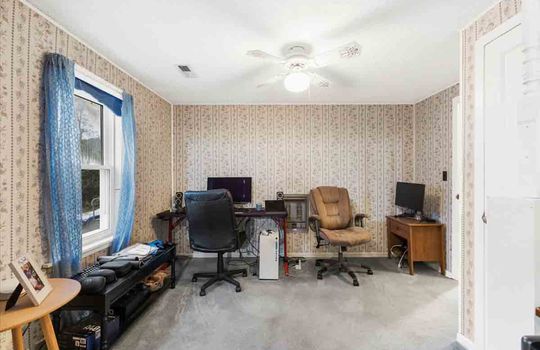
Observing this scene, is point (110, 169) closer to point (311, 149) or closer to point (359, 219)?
point (311, 149)

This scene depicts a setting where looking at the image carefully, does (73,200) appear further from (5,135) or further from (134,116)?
(134,116)

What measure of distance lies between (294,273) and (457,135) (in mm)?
2500

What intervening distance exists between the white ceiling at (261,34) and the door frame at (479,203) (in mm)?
357

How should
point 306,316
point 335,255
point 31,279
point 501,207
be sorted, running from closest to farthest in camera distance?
point 501,207, point 31,279, point 306,316, point 335,255

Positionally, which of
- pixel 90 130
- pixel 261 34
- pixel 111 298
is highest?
pixel 261 34

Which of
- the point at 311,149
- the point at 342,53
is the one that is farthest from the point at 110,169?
the point at 311,149

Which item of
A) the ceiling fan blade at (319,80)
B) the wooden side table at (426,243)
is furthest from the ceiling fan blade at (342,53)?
the wooden side table at (426,243)

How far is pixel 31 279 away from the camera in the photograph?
1.28m

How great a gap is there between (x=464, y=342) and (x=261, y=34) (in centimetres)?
266


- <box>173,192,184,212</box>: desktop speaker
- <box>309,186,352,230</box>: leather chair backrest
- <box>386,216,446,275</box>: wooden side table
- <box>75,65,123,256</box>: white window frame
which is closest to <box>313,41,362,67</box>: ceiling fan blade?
<box>309,186,352,230</box>: leather chair backrest

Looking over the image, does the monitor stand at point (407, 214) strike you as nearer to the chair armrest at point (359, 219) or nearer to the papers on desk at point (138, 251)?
the chair armrest at point (359, 219)

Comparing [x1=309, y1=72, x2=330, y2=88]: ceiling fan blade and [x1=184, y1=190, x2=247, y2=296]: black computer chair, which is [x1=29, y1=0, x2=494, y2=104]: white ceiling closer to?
[x1=309, y1=72, x2=330, y2=88]: ceiling fan blade

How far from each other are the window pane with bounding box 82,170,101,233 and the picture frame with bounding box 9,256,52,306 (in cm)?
117

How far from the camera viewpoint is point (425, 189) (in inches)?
142
